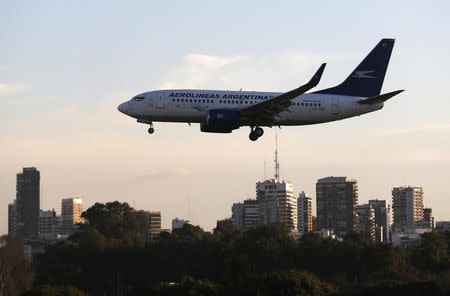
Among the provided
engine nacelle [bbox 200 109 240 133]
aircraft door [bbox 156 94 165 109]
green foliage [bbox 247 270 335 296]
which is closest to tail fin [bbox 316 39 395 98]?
engine nacelle [bbox 200 109 240 133]

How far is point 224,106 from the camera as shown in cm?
9219

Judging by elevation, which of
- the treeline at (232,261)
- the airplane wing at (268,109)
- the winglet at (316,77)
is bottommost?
the treeline at (232,261)

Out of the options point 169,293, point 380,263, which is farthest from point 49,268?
point 169,293

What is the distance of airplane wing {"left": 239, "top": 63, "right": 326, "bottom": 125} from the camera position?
8950 cm

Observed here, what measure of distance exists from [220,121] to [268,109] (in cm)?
427

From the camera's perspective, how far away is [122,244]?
135000 mm

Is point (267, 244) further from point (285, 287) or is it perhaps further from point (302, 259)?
point (285, 287)

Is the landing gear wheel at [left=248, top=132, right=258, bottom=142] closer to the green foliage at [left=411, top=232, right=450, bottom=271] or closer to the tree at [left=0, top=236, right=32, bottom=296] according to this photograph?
the tree at [left=0, top=236, right=32, bottom=296]

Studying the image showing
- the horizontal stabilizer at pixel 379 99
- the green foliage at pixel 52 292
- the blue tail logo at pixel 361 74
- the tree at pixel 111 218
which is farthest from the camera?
the tree at pixel 111 218

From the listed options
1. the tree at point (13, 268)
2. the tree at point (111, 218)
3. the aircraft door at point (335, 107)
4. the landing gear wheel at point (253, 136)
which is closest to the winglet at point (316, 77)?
the landing gear wheel at point (253, 136)

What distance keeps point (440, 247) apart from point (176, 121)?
4452 centimetres

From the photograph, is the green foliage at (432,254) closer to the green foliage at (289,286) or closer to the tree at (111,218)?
the green foliage at (289,286)

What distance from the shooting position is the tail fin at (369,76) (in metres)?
99.1

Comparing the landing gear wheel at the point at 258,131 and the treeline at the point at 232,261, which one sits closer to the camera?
the landing gear wheel at the point at 258,131
